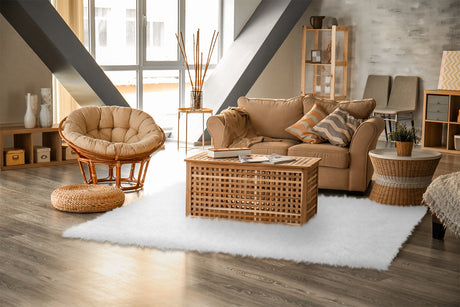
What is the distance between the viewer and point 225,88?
8.40 metres

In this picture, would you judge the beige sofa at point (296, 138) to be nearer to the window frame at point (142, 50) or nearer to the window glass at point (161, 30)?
the window frame at point (142, 50)

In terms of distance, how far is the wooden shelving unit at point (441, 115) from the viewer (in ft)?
25.6

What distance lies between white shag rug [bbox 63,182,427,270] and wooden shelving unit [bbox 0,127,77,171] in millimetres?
2155

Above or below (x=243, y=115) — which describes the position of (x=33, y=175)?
below

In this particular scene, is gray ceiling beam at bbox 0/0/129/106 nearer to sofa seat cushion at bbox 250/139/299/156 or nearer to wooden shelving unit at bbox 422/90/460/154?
sofa seat cushion at bbox 250/139/299/156

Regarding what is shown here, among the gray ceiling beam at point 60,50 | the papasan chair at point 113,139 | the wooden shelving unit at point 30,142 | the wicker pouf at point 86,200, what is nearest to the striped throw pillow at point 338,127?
the papasan chair at point 113,139

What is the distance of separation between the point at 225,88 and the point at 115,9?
177 centimetres

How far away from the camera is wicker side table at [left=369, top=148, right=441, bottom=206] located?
194 inches

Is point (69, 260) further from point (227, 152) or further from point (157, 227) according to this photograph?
point (227, 152)

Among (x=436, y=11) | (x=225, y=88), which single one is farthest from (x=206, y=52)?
(x=436, y=11)

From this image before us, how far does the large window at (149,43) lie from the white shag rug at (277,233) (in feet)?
11.9

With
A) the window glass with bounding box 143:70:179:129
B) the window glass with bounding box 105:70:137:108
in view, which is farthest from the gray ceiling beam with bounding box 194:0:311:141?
the window glass with bounding box 105:70:137:108

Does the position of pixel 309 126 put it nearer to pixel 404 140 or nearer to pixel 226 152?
pixel 404 140

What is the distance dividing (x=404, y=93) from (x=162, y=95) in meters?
3.38
